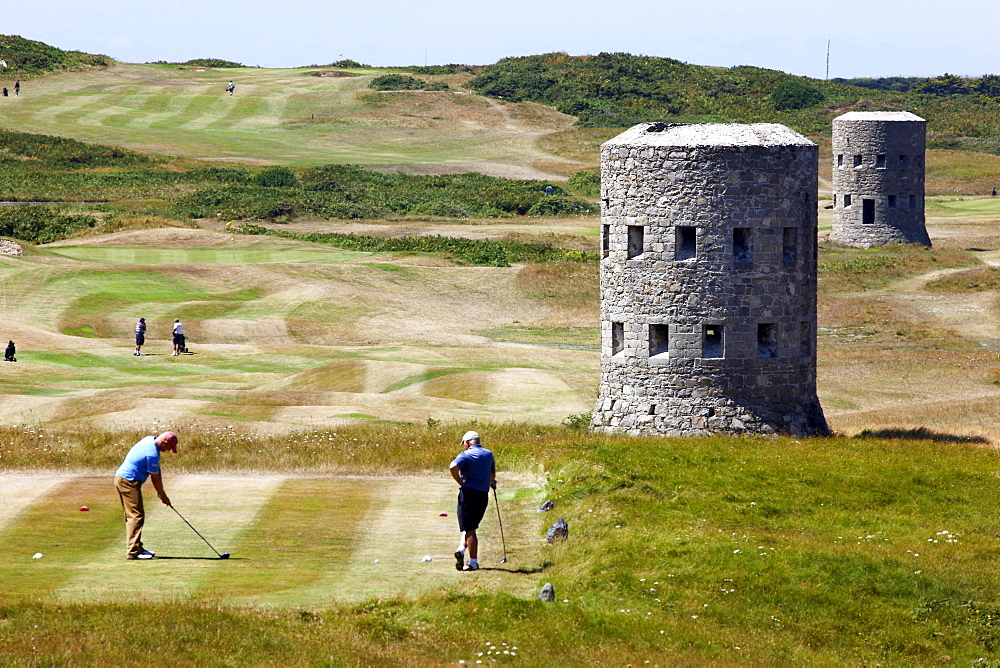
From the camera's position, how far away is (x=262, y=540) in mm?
20000

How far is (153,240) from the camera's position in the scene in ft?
246

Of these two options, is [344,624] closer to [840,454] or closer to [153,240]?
[840,454]

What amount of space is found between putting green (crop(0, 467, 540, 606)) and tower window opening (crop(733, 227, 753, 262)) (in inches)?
337

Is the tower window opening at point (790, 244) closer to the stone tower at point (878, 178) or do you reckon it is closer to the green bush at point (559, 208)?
the stone tower at point (878, 178)

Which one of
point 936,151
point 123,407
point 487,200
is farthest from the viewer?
point 936,151

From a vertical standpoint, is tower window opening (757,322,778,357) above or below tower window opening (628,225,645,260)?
below

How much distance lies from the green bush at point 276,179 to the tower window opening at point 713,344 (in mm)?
76612

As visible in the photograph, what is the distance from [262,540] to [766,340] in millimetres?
15236

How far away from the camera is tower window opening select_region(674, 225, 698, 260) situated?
30600 mm

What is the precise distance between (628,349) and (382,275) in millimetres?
36256

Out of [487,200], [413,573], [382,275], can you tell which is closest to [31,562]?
[413,573]

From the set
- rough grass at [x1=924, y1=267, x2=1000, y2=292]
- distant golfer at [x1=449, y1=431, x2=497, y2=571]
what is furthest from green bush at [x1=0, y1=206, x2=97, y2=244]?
distant golfer at [x1=449, y1=431, x2=497, y2=571]

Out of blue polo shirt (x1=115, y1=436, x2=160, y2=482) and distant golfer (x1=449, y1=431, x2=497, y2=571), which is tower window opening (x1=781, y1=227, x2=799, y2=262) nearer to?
distant golfer (x1=449, y1=431, x2=497, y2=571)

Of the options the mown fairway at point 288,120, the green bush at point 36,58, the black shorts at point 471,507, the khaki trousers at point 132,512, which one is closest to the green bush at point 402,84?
the mown fairway at point 288,120
